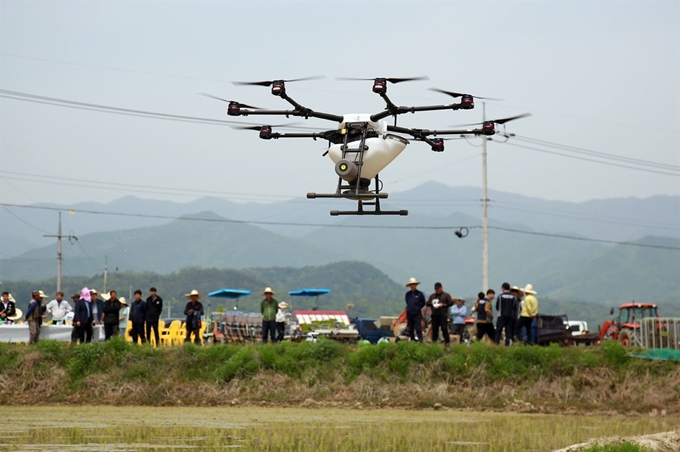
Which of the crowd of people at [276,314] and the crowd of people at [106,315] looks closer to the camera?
the crowd of people at [276,314]

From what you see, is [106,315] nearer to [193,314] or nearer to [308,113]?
[193,314]

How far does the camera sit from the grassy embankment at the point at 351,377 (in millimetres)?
29094

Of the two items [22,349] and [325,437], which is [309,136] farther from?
[22,349]

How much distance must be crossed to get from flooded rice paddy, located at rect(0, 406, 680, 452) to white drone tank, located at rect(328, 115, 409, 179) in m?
5.58

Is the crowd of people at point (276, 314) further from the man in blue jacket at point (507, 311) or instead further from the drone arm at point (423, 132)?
the drone arm at point (423, 132)

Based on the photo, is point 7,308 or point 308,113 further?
point 7,308

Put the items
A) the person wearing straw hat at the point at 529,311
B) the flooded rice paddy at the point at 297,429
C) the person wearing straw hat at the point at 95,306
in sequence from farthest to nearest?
the person wearing straw hat at the point at 95,306 < the person wearing straw hat at the point at 529,311 < the flooded rice paddy at the point at 297,429

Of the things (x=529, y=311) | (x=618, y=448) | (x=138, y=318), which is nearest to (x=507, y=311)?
(x=529, y=311)

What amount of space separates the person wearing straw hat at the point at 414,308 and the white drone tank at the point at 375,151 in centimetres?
719

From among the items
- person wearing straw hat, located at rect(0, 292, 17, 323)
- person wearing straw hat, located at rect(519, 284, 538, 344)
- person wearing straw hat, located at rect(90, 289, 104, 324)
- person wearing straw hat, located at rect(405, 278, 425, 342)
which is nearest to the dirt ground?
person wearing straw hat, located at rect(519, 284, 538, 344)

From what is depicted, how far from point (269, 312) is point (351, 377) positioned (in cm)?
394

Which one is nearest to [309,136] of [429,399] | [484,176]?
[429,399]

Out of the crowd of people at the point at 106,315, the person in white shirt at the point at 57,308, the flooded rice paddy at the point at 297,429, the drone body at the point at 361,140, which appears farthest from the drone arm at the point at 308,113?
the person in white shirt at the point at 57,308

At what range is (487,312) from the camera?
31.4 m
